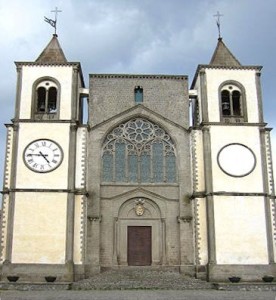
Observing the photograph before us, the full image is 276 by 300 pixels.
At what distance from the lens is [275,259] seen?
26.3m

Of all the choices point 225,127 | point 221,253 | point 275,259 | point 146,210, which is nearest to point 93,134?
point 146,210

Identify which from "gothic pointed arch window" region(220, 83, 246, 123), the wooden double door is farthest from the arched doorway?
"gothic pointed arch window" region(220, 83, 246, 123)

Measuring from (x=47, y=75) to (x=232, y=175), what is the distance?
1313 cm

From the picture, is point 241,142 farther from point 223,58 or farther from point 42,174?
point 42,174

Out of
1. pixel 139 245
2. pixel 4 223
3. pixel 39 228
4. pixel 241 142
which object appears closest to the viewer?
pixel 39 228

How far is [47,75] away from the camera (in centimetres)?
2930

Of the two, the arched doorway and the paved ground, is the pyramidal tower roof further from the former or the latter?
the paved ground

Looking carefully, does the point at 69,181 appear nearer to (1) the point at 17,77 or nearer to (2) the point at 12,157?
(2) the point at 12,157

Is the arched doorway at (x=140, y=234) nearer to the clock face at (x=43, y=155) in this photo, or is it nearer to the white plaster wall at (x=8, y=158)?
the clock face at (x=43, y=155)

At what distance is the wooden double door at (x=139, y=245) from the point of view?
2758 centimetres

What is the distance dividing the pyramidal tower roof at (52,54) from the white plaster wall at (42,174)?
4631 millimetres

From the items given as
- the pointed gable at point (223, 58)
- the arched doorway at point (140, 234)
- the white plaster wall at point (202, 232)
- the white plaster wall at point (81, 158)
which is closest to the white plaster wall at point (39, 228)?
the white plaster wall at point (81, 158)

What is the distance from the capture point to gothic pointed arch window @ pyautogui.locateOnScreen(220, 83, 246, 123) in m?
29.1

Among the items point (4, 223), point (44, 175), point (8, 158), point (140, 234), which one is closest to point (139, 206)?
point (140, 234)
